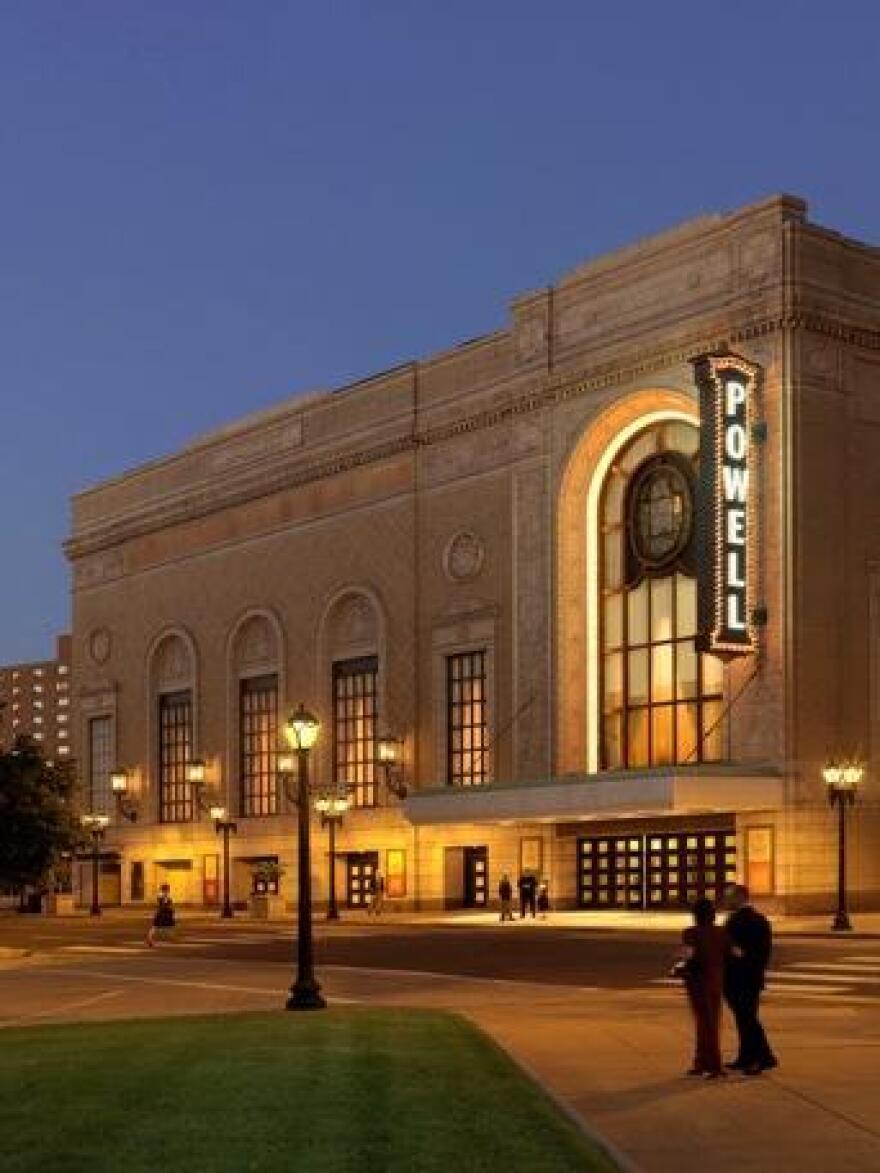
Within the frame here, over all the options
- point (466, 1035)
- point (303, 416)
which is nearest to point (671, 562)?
point (303, 416)

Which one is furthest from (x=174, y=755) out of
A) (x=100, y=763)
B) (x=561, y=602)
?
(x=561, y=602)

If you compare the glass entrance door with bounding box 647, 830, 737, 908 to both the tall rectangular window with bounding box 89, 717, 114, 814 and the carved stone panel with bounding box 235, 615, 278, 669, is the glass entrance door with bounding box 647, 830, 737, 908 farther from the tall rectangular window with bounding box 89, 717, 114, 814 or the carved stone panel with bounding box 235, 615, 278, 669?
the tall rectangular window with bounding box 89, 717, 114, 814

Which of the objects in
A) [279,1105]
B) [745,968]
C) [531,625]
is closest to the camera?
[279,1105]

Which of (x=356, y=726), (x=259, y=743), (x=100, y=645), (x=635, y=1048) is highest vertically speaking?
(x=100, y=645)

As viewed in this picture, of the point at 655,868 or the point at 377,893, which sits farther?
the point at 377,893

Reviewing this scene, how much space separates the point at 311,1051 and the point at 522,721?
160 feet

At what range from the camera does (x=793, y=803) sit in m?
54.7

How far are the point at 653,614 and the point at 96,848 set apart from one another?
37464 millimetres

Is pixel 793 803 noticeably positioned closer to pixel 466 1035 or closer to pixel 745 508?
pixel 745 508

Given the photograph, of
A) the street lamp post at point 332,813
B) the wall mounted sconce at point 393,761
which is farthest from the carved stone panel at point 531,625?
the street lamp post at point 332,813

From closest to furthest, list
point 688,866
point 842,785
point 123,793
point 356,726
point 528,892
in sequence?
1. point 842,785
2. point 528,892
3. point 688,866
4. point 356,726
5. point 123,793

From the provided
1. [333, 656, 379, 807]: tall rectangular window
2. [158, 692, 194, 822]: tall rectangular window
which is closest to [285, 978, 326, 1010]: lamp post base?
[333, 656, 379, 807]: tall rectangular window

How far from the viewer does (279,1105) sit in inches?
538

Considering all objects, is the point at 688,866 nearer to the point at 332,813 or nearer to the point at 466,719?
the point at 466,719
